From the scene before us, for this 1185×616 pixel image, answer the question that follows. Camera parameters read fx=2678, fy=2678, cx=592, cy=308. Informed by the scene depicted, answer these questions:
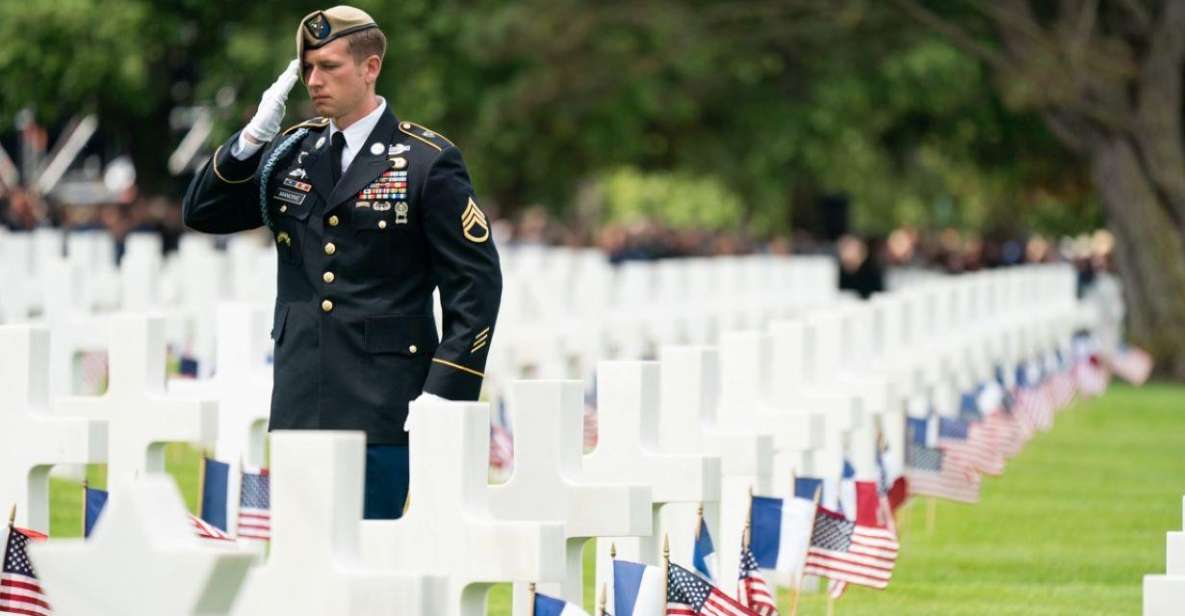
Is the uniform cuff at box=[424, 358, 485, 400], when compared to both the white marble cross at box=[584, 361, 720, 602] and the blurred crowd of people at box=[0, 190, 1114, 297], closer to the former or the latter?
the white marble cross at box=[584, 361, 720, 602]

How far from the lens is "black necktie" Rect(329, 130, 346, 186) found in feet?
22.9

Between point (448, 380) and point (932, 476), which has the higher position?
point (448, 380)

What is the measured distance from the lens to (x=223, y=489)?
8.05 metres

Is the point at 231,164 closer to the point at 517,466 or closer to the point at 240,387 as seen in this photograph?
the point at 517,466

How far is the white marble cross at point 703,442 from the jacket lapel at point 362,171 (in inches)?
47.0

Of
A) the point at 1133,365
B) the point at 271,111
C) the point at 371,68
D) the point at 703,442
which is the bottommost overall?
the point at 1133,365

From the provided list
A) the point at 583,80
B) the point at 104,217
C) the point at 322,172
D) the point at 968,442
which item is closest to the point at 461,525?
the point at 322,172

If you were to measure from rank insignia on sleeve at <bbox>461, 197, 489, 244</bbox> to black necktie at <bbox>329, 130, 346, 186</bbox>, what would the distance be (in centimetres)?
35

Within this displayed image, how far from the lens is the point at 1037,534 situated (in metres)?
13.1

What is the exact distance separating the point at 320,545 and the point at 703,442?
10.5 feet

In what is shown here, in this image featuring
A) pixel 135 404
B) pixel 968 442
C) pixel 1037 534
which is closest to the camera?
pixel 135 404

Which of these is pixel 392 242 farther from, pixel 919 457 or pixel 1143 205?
pixel 1143 205

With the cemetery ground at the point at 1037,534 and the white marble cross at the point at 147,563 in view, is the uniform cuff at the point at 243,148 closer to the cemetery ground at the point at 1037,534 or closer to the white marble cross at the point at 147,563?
the white marble cross at the point at 147,563

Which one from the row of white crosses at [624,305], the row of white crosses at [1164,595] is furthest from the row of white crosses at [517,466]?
the row of white crosses at [624,305]
